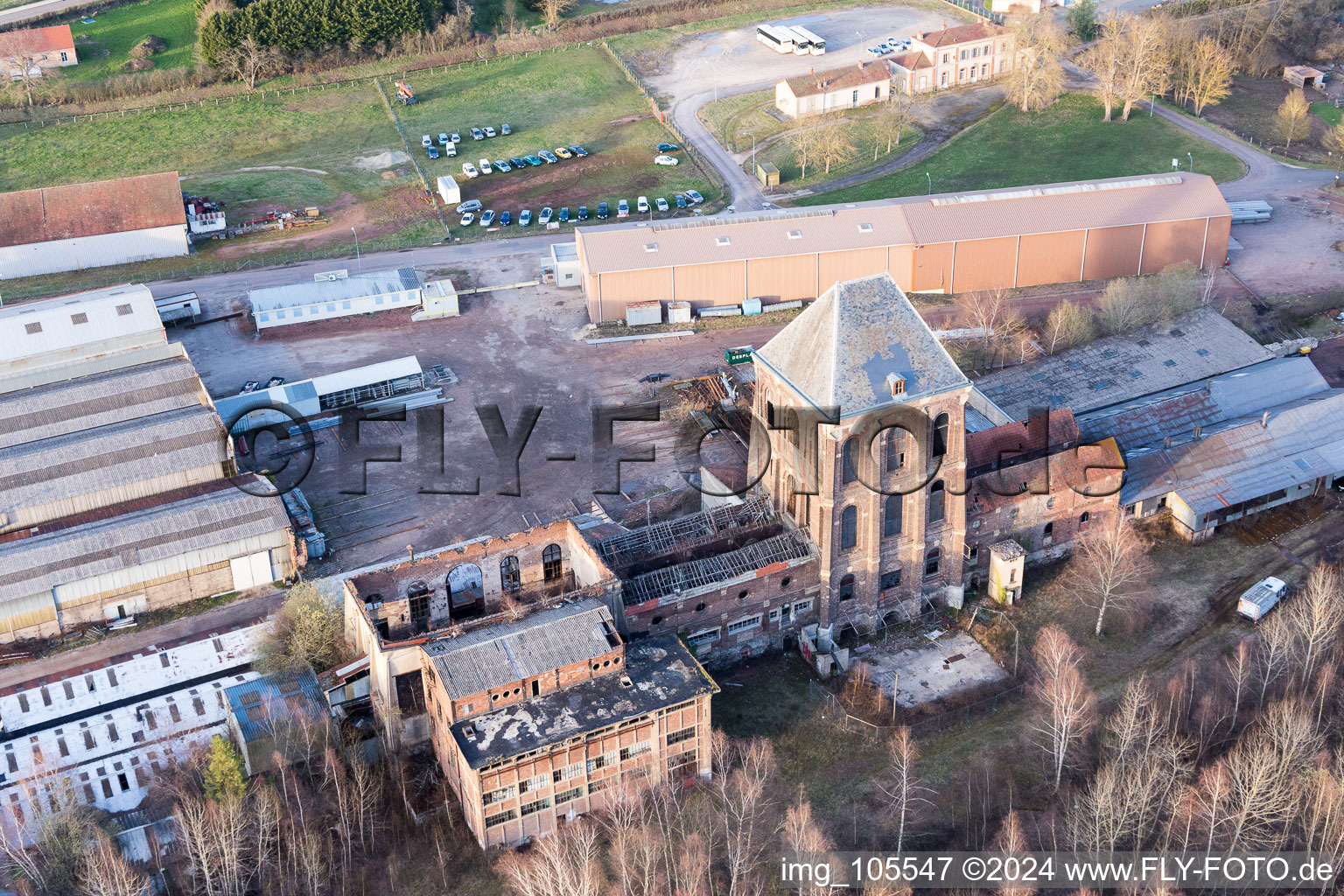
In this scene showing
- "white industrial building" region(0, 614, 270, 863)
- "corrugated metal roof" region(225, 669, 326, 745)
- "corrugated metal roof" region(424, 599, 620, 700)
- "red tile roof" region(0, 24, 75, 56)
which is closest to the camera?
"corrugated metal roof" region(424, 599, 620, 700)

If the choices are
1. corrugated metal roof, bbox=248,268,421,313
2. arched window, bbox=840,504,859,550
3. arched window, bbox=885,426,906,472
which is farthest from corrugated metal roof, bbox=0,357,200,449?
arched window, bbox=885,426,906,472

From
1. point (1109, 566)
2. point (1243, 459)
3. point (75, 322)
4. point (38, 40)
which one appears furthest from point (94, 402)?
point (38, 40)

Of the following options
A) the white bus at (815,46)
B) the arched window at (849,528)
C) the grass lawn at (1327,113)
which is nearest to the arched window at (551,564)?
the arched window at (849,528)

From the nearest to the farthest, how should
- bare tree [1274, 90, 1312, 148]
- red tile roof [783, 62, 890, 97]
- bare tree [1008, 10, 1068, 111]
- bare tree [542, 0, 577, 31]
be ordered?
bare tree [1274, 90, 1312, 148], bare tree [1008, 10, 1068, 111], red tile roof [783, 62, 890, 97], bare tree [542, 0, 577, 31]

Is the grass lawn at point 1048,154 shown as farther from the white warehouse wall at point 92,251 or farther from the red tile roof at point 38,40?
the red tile roof at point 38,40

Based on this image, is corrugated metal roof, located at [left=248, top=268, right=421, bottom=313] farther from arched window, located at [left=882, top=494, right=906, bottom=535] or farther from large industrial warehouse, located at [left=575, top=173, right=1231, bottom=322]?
arched window, located at [left=882, top=494, right=906, bottom=535]

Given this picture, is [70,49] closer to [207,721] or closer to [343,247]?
[343,247]
